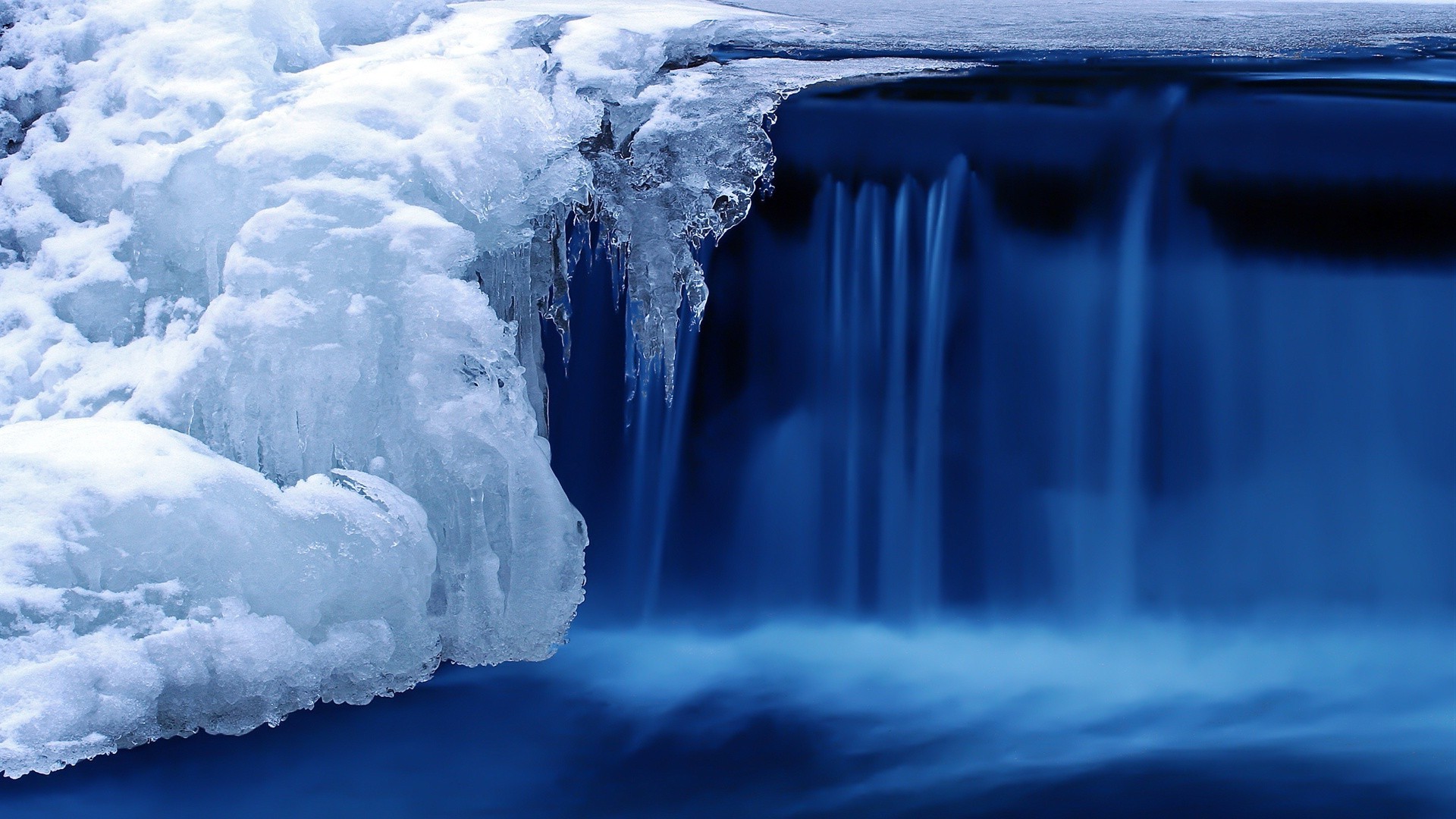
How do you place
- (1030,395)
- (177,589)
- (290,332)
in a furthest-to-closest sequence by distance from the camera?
(1030,395) < (290,332) < (177,589)

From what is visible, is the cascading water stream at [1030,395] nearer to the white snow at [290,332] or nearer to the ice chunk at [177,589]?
the white snow at [290,332]

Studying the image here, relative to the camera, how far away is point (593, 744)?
288 cm

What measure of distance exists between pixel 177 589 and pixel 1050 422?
2.07 meters

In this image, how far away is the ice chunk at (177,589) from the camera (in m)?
2.44

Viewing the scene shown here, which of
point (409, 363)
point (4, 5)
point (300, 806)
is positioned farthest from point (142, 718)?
point (4, 5)

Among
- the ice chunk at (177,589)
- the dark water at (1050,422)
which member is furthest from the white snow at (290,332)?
the dark water at (1050,422)

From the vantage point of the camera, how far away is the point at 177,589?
2.54 m

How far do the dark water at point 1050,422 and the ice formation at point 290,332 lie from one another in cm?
24

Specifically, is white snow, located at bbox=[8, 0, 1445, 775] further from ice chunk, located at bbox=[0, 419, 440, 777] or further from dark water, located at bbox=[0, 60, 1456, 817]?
dark water, located at bbox=[0, 60, 1456, 817]

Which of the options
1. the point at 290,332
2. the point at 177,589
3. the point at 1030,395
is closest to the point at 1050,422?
the point at 1030,395

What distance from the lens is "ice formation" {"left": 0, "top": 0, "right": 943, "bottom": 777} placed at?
2.53 metres

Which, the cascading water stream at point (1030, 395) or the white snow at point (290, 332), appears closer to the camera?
the white snow at point (290, 332)

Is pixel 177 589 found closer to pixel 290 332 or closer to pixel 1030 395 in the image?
pixel 290 332

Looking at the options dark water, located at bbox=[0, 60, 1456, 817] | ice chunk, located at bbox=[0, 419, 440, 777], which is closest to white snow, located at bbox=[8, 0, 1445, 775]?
ice chunk, located at bbox=[0, 419, 440, 777]
